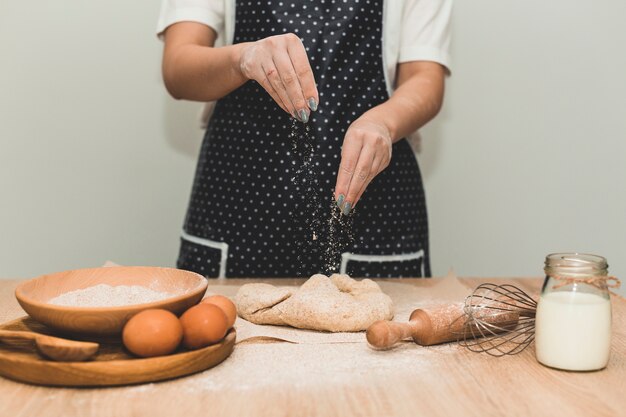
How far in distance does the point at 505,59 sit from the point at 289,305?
142 centimetres

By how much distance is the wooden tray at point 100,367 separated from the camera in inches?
31.8

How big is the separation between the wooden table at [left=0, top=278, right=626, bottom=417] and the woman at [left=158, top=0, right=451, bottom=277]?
2.08 feet

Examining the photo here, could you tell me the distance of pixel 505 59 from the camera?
A: 2160 mm

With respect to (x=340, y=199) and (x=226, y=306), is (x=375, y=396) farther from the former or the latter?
(x=340, y=199)

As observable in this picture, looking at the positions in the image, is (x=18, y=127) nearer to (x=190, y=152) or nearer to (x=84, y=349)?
(x=190, y=152)

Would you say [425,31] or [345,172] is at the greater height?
[425,31]

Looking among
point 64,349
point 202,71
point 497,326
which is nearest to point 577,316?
point 497,326

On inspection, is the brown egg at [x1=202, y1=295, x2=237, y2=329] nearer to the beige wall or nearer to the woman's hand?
the woman's hand

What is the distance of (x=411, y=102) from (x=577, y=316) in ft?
2.46

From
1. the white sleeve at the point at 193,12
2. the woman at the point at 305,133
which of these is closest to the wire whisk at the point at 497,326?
the woman at the point at 305,133

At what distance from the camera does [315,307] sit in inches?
41.9

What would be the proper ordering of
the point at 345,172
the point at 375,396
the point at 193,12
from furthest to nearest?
the point at 193,12, the point at 345,172, the point at 375,396

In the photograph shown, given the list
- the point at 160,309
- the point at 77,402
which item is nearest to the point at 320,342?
the point at 160,309

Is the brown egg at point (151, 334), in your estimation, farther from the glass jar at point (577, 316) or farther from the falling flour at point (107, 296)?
the glass jar at point (577, 316)
